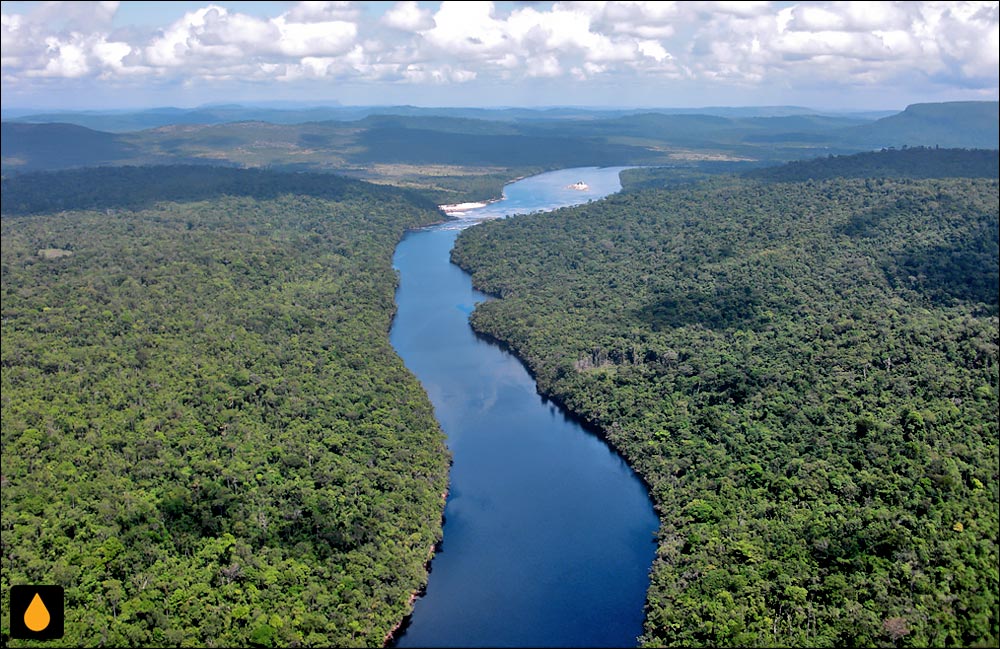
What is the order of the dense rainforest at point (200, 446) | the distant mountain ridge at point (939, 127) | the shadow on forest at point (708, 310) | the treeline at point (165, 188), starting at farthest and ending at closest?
1. the distant mountain ridge at point (939, 127)
2. the treeline at point (165, 188)
3. the shadow on forest at point (708, 310)
4. the dense rainforest at point (200, 446)

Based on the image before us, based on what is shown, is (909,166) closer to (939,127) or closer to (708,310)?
(708,310)

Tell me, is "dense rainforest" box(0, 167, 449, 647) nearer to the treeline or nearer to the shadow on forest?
the treeline

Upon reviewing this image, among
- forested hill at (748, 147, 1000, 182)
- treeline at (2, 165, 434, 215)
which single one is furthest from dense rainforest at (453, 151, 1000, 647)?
treeline at (2, 165, 434, 215)

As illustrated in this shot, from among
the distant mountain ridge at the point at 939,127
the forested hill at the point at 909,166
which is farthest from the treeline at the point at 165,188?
the distant mountain ridge at the point at 939,127

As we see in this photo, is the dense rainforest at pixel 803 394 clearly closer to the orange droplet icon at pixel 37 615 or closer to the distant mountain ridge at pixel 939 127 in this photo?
the distant mountain ridge at pixel 939 127

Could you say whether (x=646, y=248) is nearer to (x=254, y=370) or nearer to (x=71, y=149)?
(x=254, y=370)

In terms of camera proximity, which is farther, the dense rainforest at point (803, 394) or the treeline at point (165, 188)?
the treeline at point (165, 188)
